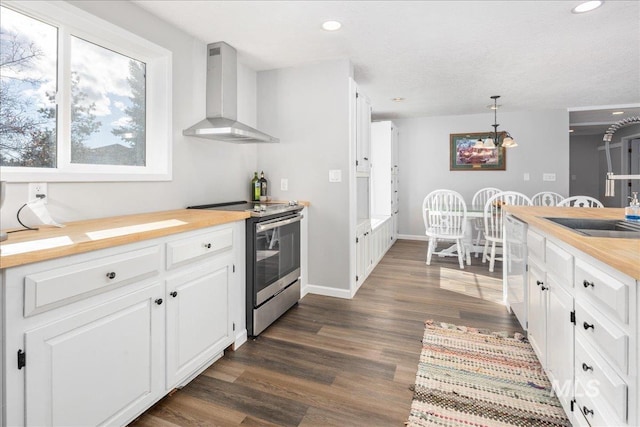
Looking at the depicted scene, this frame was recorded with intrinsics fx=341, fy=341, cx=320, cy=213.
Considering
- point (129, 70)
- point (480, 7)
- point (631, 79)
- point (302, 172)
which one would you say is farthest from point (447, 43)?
point (631, 79)

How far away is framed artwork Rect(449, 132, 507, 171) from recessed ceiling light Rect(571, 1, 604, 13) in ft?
12.3

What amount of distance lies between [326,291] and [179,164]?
1.79m

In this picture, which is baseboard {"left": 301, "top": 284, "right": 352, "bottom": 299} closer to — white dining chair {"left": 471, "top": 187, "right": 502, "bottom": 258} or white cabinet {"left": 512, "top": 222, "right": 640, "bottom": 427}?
white cabinet {"left": 512, "top": 222, "right": 640, "bottom": 427}

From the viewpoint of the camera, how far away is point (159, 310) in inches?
64.6

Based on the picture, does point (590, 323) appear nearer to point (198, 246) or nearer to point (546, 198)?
point (198, 246)

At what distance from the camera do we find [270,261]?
2.59m

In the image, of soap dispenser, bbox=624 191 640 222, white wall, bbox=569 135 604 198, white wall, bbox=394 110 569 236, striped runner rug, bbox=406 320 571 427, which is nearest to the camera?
striped runner rug, bbox=406 320 571 427

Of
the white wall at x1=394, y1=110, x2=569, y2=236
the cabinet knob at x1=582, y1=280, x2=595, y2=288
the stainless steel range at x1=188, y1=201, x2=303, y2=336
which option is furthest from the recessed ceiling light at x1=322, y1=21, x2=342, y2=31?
the white wall at x1=394, y1=110, x2=569, y2=236

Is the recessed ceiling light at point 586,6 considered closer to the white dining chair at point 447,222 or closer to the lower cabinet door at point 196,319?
the white dining chair at point 447,222

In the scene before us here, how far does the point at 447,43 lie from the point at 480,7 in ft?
1.99

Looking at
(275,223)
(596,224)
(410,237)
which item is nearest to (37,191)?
(275,223)

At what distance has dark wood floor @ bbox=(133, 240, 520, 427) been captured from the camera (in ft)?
5.41

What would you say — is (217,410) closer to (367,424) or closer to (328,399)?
(328,399)

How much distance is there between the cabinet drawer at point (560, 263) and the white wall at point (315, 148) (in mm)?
1773
